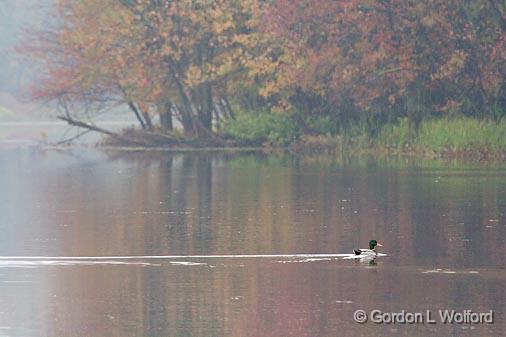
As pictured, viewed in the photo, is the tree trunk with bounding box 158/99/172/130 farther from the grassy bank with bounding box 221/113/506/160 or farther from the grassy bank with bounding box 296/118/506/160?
the grassy bank with bounding box 296/118/506/160

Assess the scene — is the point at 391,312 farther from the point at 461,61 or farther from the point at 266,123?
A: the point at 266,123

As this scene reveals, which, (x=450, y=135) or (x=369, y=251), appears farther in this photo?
(x=450, y=135)

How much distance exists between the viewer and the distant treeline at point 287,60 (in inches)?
1863

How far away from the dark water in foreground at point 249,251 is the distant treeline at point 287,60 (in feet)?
40.9

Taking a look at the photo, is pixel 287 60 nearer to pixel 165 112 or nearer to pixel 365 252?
pixel 165 112

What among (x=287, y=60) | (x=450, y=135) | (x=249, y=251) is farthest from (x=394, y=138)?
(x=249, y=251)

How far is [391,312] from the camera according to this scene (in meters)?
13.5

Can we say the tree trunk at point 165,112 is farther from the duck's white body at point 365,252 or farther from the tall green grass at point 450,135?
the duck's white body at point 365,252

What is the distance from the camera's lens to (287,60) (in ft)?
170

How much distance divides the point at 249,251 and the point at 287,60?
3349cm

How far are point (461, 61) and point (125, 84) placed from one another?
14842 mm

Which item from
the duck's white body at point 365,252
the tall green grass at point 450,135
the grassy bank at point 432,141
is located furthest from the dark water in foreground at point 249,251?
the tall green grass at point 450,135

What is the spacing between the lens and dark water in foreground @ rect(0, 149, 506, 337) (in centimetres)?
1323

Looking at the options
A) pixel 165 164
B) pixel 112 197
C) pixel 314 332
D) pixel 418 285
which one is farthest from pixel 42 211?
pixel 165 164
